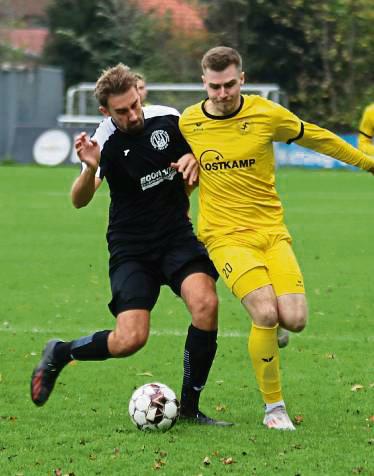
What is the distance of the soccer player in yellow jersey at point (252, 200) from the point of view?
6.70 meters

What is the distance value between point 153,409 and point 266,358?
0.73 meters

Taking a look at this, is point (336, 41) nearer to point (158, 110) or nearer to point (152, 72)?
point (152, 72)

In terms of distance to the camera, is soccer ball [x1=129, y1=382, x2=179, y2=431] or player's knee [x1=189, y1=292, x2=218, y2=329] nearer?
soccer ball [x1=129, y1=382, x2=179, y2=431]

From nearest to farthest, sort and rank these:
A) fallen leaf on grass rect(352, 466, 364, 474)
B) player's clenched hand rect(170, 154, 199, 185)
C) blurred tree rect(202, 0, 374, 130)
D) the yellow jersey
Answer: fallen leaf on grass rect(352, 466, 364, 474) < player's clenched hand rect(170, 154, 199, 185) < the yellow jersey < blurred tree rect(202, 0, 374, 130)

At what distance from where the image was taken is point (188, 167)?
6816 millimetres

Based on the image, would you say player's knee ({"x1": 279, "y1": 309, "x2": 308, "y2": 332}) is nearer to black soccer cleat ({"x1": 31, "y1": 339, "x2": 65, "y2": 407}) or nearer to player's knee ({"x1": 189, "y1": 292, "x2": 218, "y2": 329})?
player's knee ({"x1": 189, "y1": 292, "x2": 218, "y2": 329})

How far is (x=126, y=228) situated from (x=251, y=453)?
172 cm

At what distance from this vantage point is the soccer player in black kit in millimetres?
6766

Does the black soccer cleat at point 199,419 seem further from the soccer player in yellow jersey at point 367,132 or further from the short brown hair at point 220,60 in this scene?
the soccer player in yellow jersey at point 367,132

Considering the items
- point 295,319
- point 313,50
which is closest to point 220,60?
point 295,319

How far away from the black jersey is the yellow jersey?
0.16 metres

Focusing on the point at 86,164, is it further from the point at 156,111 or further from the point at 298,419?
the point at 298,419

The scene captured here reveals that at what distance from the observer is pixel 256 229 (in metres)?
6.95

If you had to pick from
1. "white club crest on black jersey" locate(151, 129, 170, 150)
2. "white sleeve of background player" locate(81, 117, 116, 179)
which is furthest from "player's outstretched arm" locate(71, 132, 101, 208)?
"white club crest on black jersey" locate(151, 129, 170, 150)
